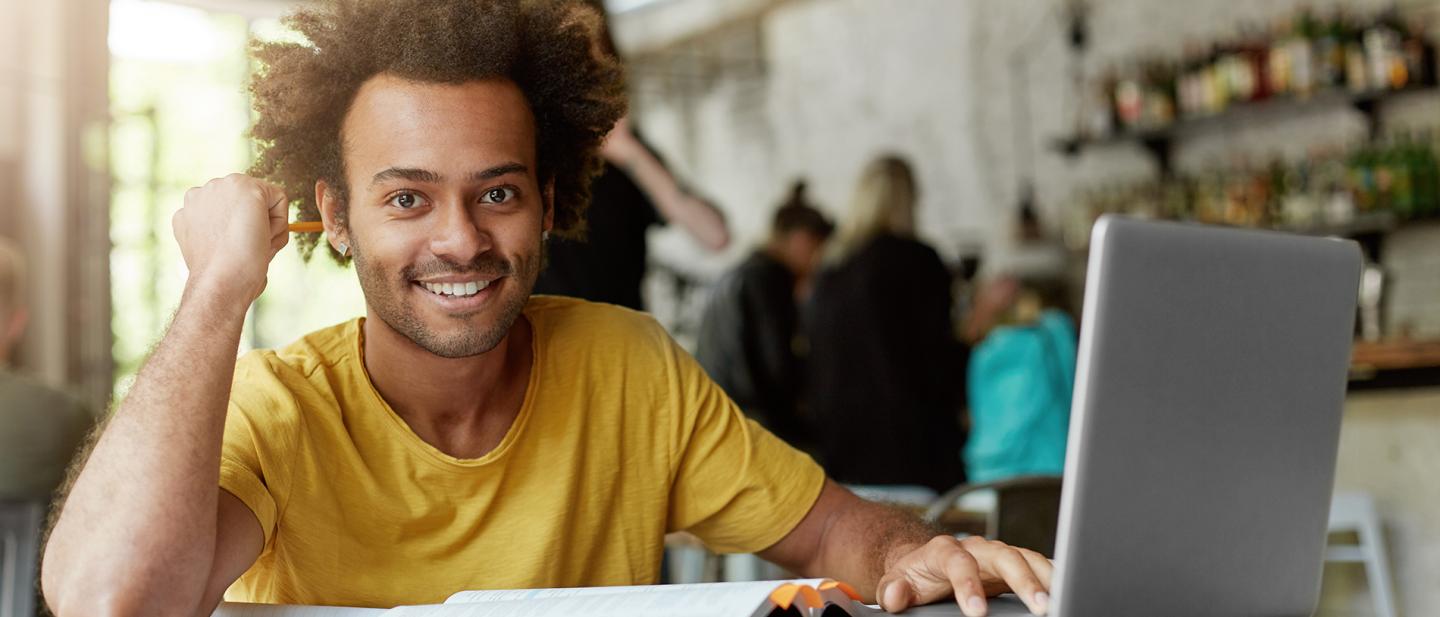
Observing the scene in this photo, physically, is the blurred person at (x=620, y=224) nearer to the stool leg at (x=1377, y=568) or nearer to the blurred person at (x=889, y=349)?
the blurred person at (x=889, y=349)

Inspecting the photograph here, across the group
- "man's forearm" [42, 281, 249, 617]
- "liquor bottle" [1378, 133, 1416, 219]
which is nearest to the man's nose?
"man's forearm" [42, 281, 249, 617]

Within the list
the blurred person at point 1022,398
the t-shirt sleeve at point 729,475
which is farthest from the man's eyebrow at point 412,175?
the blurred person at point 1022,398

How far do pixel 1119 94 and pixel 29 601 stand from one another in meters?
4.41

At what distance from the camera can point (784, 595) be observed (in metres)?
0.92

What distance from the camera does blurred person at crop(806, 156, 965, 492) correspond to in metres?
3.66

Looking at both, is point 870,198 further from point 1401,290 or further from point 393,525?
point 393,525

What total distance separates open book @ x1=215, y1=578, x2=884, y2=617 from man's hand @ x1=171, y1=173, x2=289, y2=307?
33 cm

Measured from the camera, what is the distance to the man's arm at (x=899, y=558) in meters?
1.13

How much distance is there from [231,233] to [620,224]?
1256 mm

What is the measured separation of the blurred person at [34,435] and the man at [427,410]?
4.16 feet

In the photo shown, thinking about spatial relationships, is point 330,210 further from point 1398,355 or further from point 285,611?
point 1398,355

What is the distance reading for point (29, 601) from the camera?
7.95 feet

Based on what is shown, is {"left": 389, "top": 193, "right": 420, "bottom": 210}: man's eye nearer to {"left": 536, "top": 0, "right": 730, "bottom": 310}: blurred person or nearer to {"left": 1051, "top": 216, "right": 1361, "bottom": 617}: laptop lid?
{"left": 1051, "top": 216, "right": 1361, "bottom": 617}: laptop lid

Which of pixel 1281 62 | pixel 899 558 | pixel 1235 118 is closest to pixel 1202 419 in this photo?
pixel 899 558
